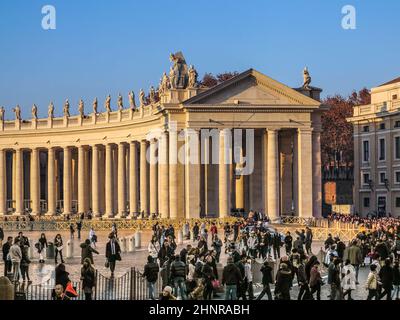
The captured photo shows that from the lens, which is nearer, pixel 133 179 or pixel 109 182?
pixel 133 179

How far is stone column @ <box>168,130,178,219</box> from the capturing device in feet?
324

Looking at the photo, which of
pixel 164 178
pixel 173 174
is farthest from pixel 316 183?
pixel 164 178

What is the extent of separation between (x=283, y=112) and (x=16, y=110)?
50029 millimetres

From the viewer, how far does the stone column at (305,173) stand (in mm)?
99875

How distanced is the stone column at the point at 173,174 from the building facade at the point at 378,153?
78.3ft

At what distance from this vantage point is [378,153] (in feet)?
377

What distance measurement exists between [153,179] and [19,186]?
30.8 metres

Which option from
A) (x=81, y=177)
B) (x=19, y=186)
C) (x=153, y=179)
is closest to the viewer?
(x=153, y=179)

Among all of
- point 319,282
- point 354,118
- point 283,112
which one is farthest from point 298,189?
point 319,282

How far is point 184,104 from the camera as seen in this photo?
9750 centimetres

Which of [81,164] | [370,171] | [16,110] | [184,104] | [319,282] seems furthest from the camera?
[16,110]

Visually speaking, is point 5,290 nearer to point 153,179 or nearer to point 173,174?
point 173,174
